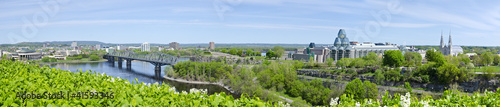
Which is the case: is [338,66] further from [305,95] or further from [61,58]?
Result: [61,58]

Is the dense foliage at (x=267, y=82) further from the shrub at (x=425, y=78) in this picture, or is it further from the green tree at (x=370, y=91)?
the shrub at (x=425, y=78)

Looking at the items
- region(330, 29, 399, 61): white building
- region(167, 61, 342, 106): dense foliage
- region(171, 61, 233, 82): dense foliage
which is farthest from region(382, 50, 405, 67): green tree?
region(171, 61, 233, 82): dense foliage

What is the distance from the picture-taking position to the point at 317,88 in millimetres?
21766

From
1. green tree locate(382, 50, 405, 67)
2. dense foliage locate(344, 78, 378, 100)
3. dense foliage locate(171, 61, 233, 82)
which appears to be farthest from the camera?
green tree locate(382, 50, 405, 67)

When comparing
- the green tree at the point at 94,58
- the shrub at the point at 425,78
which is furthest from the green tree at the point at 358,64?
the green tree at the point at 94,58

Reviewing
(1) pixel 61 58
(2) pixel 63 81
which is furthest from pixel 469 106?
(1) pixel 61 58

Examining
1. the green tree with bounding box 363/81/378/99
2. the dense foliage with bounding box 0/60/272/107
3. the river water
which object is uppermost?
the dense foliage with bounding box 0/60/272/107

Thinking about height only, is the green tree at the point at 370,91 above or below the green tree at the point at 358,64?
below

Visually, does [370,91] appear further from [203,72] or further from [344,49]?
[344,49]

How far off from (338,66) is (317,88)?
17.6m

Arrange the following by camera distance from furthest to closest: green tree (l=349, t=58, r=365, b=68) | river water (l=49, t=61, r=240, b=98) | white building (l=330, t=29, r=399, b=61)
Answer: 1. white building (l=330, t=29, r=399, b=61)
2. green tree (l=349, t=58, r=365, b=68)
3. river water (l=49, t=61, r=240, b=98)

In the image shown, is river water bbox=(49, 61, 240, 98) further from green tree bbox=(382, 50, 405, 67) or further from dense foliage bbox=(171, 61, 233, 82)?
green tree bbox=(382, 50, 405, 67)

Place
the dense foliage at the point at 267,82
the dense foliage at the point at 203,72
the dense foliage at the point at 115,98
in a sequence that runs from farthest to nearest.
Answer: the dense foliage at the point at 203,72, the dense foliage at the point at 267,82, the dense foliage at the point at 115,98

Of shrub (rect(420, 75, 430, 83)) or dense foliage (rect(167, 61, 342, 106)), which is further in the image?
shrub (rect(420, 75, 430, 83))
